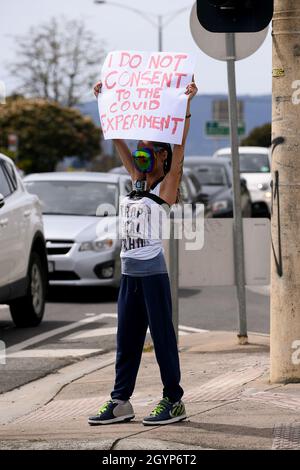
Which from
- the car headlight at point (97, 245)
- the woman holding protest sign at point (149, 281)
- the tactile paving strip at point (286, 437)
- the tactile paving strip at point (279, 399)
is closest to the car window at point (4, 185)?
the car headlight at point (97, 245)

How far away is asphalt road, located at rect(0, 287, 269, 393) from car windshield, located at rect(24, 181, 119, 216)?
1078 millimetres

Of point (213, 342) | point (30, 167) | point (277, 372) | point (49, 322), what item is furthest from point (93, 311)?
point (30, 167)

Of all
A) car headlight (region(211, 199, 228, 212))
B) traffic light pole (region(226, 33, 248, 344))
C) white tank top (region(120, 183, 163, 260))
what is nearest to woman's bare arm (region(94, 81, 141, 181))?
white tank top (region(120, 183, 163, 260))

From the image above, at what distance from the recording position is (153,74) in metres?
8.10

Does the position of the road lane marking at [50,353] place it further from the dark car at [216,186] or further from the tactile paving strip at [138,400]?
the dark car at [216,186]

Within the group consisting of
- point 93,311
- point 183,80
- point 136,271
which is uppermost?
point 183,80

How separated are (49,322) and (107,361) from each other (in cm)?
328

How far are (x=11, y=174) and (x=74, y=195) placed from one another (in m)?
4.01

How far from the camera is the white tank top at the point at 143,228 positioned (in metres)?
7.81

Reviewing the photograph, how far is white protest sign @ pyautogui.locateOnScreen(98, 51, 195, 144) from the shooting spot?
7.91 meters

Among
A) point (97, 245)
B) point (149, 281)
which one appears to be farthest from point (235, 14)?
point (97, 245)

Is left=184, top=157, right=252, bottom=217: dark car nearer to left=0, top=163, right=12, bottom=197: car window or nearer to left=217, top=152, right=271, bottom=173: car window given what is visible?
left=217, top=152, right=271, bottom=173: car window

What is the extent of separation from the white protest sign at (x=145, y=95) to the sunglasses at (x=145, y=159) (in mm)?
88

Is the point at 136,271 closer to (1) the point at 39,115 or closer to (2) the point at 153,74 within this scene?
(2) the point at 153,74
